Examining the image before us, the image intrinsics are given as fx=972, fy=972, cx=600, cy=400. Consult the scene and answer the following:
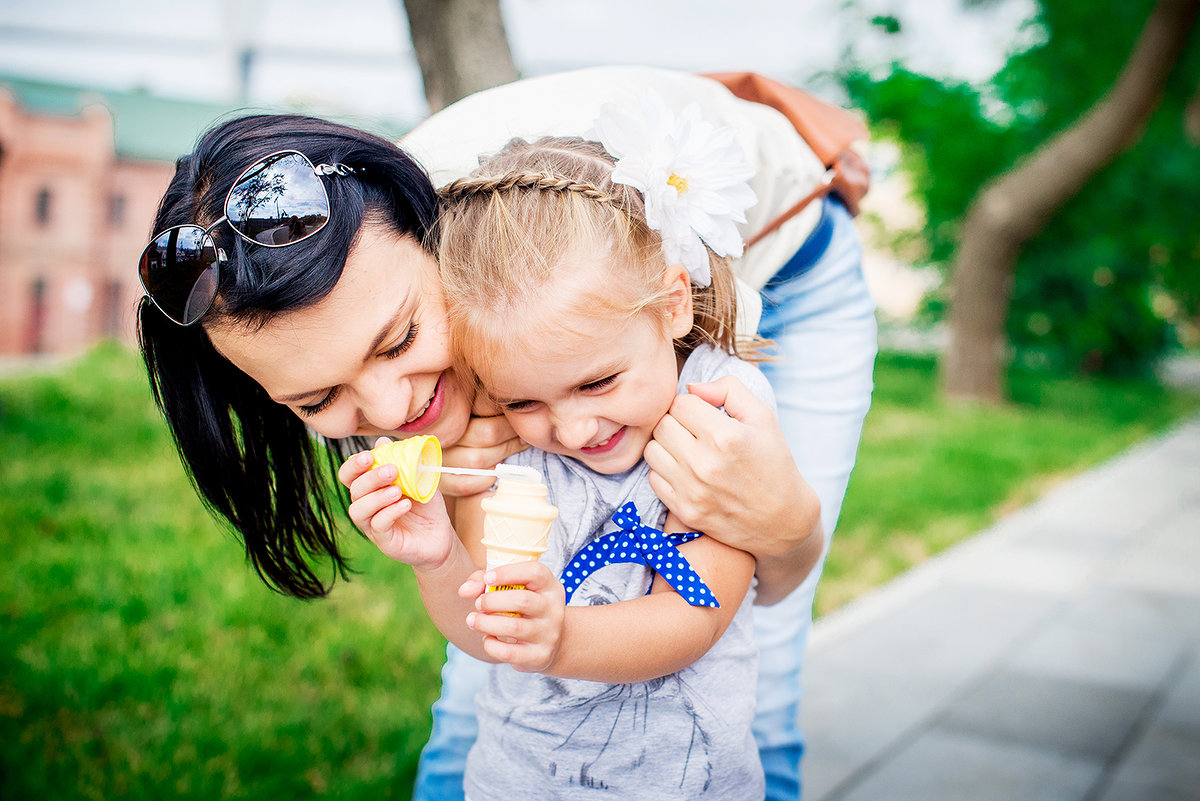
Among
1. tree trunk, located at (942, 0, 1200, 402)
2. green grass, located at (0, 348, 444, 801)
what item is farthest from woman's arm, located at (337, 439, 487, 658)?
tree trunk, located at (942, 0, 1200, 402)

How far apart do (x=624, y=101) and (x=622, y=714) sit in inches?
38.2

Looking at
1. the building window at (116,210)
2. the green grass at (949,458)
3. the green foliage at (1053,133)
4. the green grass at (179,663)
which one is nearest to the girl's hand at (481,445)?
the green grass at (179,663)

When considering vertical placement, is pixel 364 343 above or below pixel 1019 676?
above

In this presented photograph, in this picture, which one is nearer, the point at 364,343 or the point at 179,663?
the point at 364,343

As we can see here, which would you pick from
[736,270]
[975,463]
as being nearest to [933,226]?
[975,463]

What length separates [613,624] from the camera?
1.28 metres

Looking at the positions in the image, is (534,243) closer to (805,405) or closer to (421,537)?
(421,537)

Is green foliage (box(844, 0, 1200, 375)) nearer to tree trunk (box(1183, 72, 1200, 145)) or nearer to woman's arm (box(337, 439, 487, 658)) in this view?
tree trunk (box(1183, 72, 1200, 145))

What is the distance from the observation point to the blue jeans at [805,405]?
1.92m

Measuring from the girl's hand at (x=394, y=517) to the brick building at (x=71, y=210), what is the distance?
7.37 m

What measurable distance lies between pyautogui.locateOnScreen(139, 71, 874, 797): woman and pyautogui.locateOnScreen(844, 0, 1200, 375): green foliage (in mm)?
10305

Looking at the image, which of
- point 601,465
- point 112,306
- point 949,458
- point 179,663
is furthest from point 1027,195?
point 601,465

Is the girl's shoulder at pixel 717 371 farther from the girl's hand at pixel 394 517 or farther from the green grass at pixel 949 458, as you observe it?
the green grass at pixel 949 458

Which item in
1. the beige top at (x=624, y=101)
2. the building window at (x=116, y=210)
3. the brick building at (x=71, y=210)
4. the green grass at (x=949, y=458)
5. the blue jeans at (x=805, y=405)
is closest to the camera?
the beige top at (x=624, y=101)
